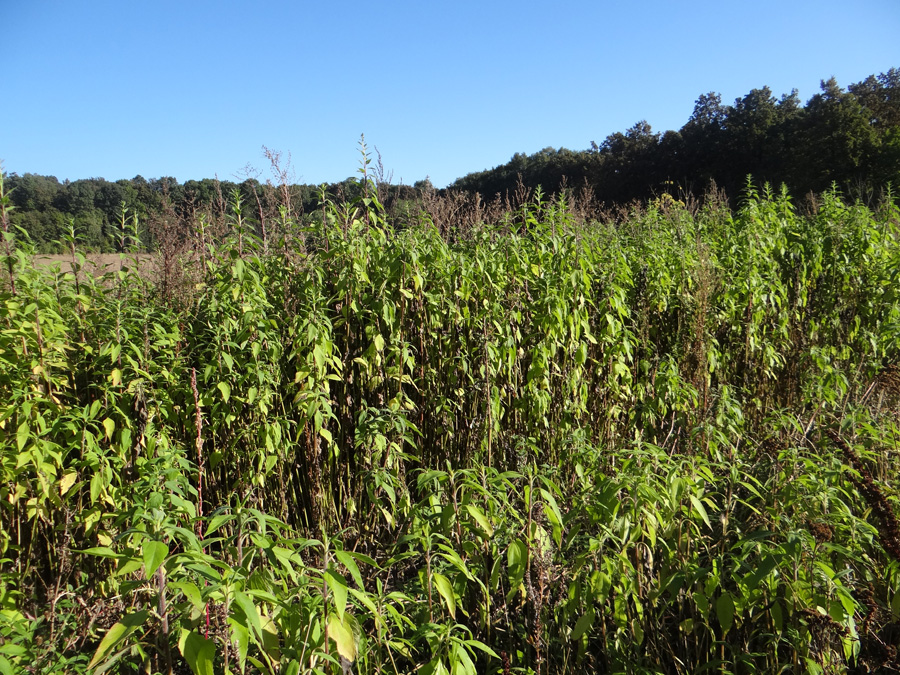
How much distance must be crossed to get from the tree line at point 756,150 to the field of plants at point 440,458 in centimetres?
1695

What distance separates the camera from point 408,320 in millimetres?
3215

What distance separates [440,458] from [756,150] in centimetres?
2774

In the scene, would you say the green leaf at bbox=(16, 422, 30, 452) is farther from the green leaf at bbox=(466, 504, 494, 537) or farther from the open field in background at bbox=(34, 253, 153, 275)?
the green leaf at bbox=(466, 504, 494, 537)

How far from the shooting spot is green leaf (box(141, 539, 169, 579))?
3.44ft

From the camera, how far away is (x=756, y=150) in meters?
25.3

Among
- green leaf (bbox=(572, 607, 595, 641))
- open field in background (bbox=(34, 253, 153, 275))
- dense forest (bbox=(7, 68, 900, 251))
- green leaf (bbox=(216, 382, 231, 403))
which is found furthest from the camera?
dense forest (bbox=(7, 68, 900, 251))

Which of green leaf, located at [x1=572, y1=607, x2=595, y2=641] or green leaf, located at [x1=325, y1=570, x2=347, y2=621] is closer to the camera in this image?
green leaf, located at [x1=325, y1=570, x2=347, y2=621]

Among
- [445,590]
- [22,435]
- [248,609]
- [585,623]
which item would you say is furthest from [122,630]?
[22,435]

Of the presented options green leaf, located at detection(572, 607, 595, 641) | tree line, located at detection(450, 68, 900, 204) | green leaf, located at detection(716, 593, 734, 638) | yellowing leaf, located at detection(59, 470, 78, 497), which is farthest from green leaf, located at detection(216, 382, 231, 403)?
tree line, located at detection(450, 68, 900, 204)

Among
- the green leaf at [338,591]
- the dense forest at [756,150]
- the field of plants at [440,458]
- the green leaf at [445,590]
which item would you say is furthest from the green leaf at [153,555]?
the dense forest at [756,150]

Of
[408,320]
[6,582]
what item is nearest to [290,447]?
[408,320]

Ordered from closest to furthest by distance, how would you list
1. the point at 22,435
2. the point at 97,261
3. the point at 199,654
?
1. the point at 199,654
2. the point at 22,435
3. the point at 97,261

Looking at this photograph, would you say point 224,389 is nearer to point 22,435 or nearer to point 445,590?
point 22,435

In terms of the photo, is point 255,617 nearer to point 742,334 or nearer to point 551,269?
point 551,269
